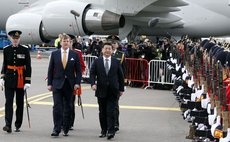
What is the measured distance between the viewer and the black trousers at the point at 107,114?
28.1ft

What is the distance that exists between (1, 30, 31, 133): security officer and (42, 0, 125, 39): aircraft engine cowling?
445 inches

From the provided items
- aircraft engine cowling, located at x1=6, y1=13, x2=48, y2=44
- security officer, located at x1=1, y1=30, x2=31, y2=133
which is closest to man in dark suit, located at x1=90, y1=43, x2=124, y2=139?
security officer, located at x1=1, y1=30, x2=31, y2=133

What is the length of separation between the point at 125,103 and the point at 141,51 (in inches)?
188

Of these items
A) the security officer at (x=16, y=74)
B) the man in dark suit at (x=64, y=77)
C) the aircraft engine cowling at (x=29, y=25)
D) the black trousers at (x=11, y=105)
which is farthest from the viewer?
the aircraft engine cowling at (x=29, y=25)

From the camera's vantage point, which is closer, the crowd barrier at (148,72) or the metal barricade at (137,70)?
the crowd barrier at (148,72)

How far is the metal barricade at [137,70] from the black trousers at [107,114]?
793cm

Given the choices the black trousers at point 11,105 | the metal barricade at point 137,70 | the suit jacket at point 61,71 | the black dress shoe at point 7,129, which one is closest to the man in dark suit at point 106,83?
the suit jacket at point 61,71

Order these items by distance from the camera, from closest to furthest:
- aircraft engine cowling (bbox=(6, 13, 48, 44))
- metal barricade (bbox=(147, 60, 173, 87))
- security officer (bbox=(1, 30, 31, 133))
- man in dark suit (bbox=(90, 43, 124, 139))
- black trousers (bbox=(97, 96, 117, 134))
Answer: black trousers (bbox=(97, 96, 117, 134))
man in dark suit (bbox=(90, 43, 124, 139))
security officer (bbox=(1, 30, 31, 133))
metal barricade (bbox=(147, 60, 173, 87))
aircraft engine cowling (bbox=(6, 13, 48, 44))

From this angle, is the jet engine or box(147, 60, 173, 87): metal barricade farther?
the jet engine

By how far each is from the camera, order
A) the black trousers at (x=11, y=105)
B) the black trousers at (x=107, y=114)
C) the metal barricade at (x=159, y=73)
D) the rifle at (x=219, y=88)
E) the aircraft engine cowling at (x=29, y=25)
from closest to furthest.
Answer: the rifle at (x=219, y=88) → the black trousers at (x=107, y=114) → the black trousers at (x=11, y=105) → the metal barricade at (x=159, y=73) → the aircraft engine cowling at (x=29, y=25)

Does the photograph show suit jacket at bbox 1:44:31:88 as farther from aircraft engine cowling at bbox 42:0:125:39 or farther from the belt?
aircraft engine cowling at bbox 42:0:125:39

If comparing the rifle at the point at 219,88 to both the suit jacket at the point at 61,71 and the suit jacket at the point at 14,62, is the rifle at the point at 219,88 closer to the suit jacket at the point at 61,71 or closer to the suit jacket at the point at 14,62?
the suit jacket at the point at 61,71

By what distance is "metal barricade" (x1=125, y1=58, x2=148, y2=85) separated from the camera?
16.8m

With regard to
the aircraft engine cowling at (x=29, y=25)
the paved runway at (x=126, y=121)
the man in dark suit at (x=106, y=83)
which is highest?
the aircraft engine cowling at (x=29, y=25)
